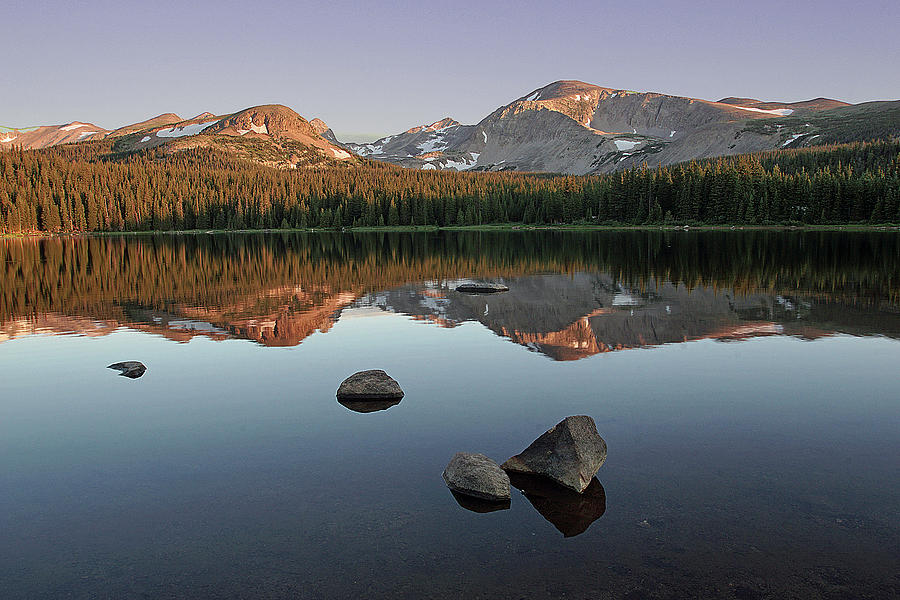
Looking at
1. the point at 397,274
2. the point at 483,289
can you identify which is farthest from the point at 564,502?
the point at 397,274

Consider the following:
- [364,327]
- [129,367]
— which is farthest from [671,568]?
[364,327]

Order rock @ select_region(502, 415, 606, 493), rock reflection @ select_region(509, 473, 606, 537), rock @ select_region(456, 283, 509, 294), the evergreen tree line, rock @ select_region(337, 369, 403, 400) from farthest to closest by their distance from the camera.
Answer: rock @ select_region(456, 283, 509, 294)
the evergreen tree line
rock @ select_region(337, 369, 403, 400)
rock @ select_region(502, 415, 606, 493)
rock reflection @ select_region(509, 473, 606, 537)

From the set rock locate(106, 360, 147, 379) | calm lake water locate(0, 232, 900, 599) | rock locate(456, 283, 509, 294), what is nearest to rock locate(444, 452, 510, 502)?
calm lake water locate(0, 232, 900, 599)

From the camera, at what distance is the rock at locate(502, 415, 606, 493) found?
12734mm

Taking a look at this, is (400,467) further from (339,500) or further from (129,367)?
(129,367)

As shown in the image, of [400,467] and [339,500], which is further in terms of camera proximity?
[400,467]

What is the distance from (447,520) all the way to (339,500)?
2.34 metres

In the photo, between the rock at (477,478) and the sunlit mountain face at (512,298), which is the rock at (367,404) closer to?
the rock at (477,478)

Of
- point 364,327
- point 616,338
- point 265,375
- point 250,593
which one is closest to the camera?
point 250,593

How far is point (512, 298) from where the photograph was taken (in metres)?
42.2

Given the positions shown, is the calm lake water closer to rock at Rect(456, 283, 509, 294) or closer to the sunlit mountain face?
the sunlit mountain face

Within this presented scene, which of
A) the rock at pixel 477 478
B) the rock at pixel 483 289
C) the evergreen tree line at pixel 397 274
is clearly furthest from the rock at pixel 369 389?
the rock at pixel 483 289

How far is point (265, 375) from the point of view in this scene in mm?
22578

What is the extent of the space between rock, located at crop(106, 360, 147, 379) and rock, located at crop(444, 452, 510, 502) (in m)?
15.3
